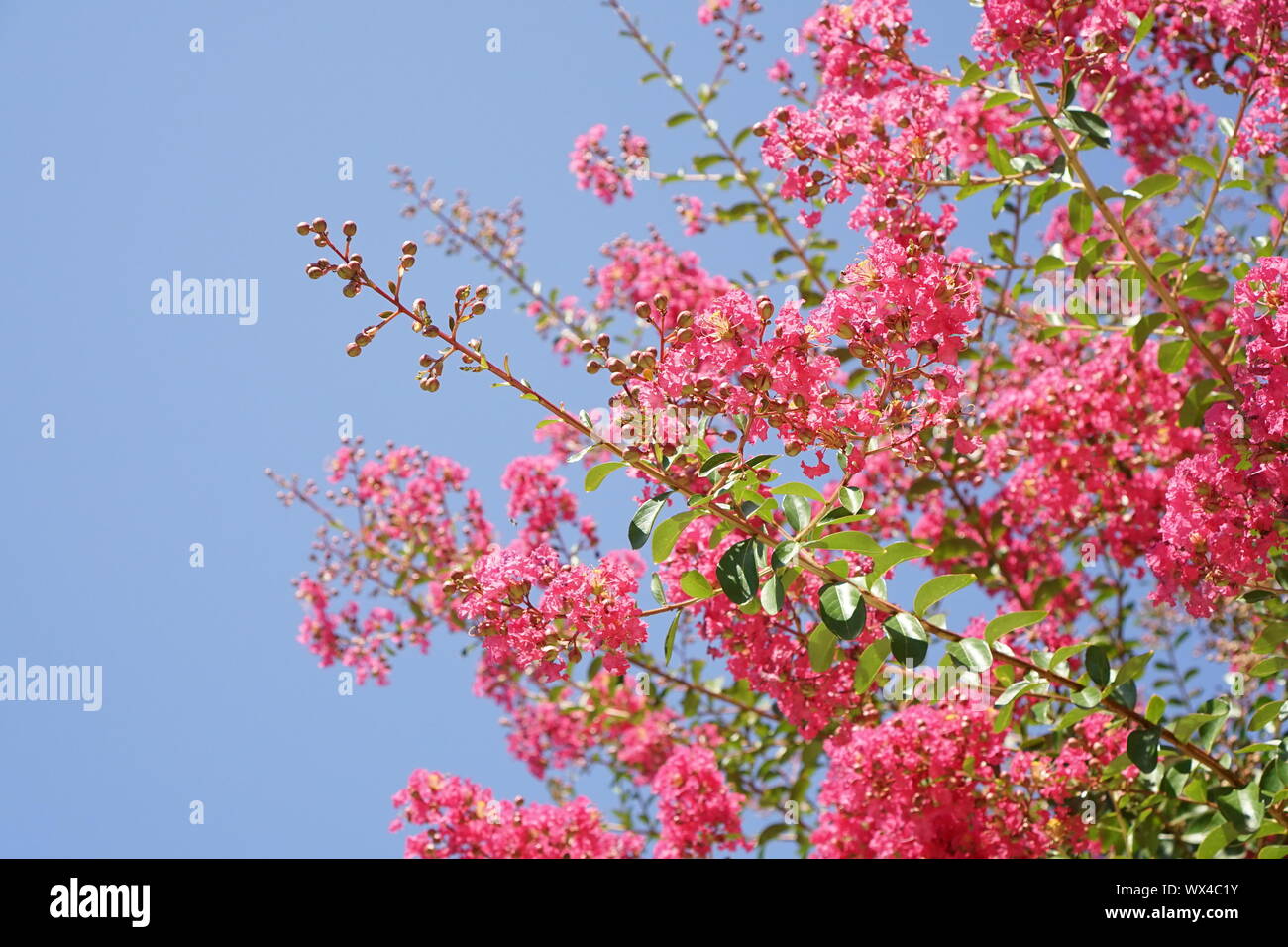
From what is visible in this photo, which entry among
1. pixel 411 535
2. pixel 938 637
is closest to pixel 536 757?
pixel 411 535

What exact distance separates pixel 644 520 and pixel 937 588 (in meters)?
0.58

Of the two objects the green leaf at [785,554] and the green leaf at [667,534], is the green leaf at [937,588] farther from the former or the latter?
the green leaf at [667,534]

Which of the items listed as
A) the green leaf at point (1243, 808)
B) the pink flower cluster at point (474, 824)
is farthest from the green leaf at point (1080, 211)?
the pink flower cluster at point (474, 824)

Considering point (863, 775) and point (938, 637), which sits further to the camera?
point (863, 775)

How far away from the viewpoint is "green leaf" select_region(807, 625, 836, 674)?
1955 millimetres

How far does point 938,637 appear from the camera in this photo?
A: 6.88 feet

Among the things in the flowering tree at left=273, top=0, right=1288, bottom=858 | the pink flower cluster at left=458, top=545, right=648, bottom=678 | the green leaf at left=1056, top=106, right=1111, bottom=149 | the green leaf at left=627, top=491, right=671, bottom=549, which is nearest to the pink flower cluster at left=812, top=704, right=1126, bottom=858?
the flowering tree at left=273, top=0, right=1288, bottom=858

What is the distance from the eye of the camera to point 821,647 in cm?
197

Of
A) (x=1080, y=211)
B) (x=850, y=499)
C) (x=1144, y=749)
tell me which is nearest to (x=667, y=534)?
(x=850, y=499)

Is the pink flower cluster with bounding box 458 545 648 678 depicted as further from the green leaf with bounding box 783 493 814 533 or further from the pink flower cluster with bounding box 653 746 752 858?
the pink flower cluster with bounding box 653 746 752 858

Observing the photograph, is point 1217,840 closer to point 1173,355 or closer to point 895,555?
point 895,555
